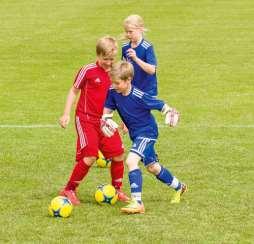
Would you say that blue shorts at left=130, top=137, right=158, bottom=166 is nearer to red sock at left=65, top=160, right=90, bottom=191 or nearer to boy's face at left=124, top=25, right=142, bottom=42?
red sock at left=65, top=160, right=90, bottom=191

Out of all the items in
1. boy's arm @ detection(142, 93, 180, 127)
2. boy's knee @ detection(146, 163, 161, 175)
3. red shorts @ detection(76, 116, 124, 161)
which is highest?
boy's arm @ detection(142, 93, 180, 127)

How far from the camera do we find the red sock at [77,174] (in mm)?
10258

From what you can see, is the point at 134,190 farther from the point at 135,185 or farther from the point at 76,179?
the point at 76,179

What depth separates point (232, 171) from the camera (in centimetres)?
1162

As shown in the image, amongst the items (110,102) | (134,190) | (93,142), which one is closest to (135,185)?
(134,190)

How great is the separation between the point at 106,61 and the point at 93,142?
3.14ft

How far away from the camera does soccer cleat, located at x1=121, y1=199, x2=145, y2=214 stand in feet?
31.4

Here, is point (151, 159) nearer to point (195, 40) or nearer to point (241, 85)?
point (241, 85)

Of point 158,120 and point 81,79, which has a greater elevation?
point 81,79

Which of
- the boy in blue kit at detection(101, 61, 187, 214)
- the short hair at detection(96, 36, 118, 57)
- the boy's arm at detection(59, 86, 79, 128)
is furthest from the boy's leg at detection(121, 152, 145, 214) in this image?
the short hair at detection(96, 36, 118, 57)

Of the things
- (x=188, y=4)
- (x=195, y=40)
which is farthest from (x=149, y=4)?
(x=195, y=40)

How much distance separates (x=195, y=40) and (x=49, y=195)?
14.6m

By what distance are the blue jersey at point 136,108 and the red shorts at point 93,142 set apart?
493mm

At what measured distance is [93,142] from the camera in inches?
404
